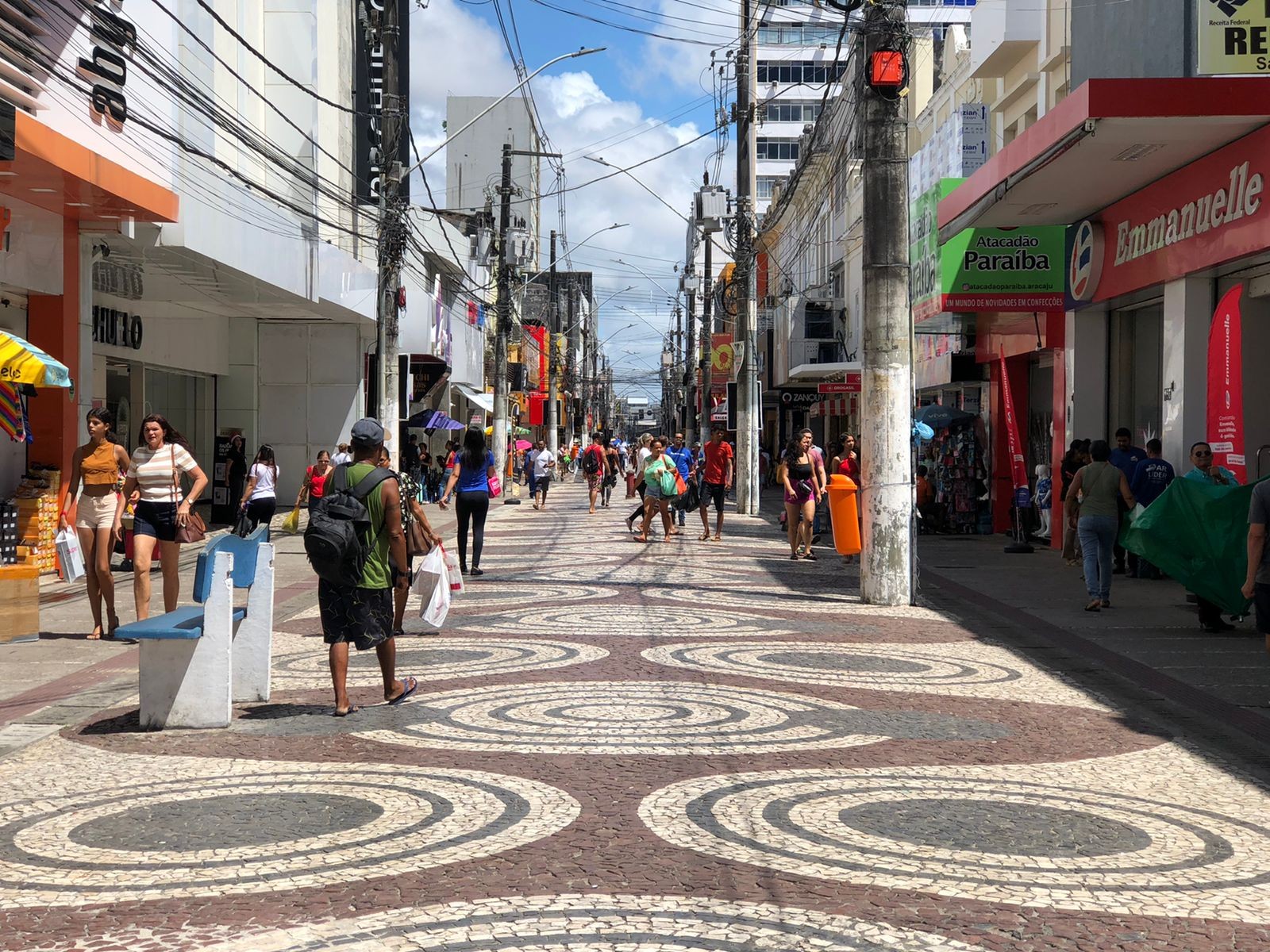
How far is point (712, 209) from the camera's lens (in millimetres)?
32781

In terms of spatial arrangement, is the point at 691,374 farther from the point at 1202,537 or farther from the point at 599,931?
the point at 599,931

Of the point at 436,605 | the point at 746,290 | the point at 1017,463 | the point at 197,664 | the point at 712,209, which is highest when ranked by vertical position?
the point at 712,209

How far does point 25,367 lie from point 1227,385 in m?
11.5

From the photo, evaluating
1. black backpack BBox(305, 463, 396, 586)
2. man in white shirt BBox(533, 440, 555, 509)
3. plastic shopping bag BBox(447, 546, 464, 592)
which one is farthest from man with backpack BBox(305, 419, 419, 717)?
man in white shirt BBox(533, 440, 555, 509)

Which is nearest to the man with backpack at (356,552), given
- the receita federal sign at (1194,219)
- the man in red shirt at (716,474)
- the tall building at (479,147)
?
the receita federal sign at (1194,219)

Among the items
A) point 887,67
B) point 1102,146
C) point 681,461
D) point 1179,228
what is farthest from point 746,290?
point 887,67

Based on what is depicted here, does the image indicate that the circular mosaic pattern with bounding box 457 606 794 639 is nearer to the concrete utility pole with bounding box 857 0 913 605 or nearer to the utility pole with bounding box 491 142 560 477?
the concrete utility pole with bounding box 857 0 913 605

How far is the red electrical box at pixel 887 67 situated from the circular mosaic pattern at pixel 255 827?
30.5 ft

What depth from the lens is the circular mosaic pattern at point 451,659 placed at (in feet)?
Result: 30.7

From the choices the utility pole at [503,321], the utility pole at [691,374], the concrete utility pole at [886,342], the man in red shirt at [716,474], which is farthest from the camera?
the utility pole at [691,374]

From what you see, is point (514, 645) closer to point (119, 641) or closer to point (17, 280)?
point (119, 641)

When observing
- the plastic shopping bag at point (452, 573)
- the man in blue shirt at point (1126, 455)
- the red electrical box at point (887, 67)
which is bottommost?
the plastic shopping bag at point (452, 573)

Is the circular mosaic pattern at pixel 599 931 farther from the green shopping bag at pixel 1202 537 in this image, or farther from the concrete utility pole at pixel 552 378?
the concrete utility pole at pixel 552 378

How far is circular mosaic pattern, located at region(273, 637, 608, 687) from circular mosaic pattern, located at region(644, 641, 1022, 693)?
2.36 feet
